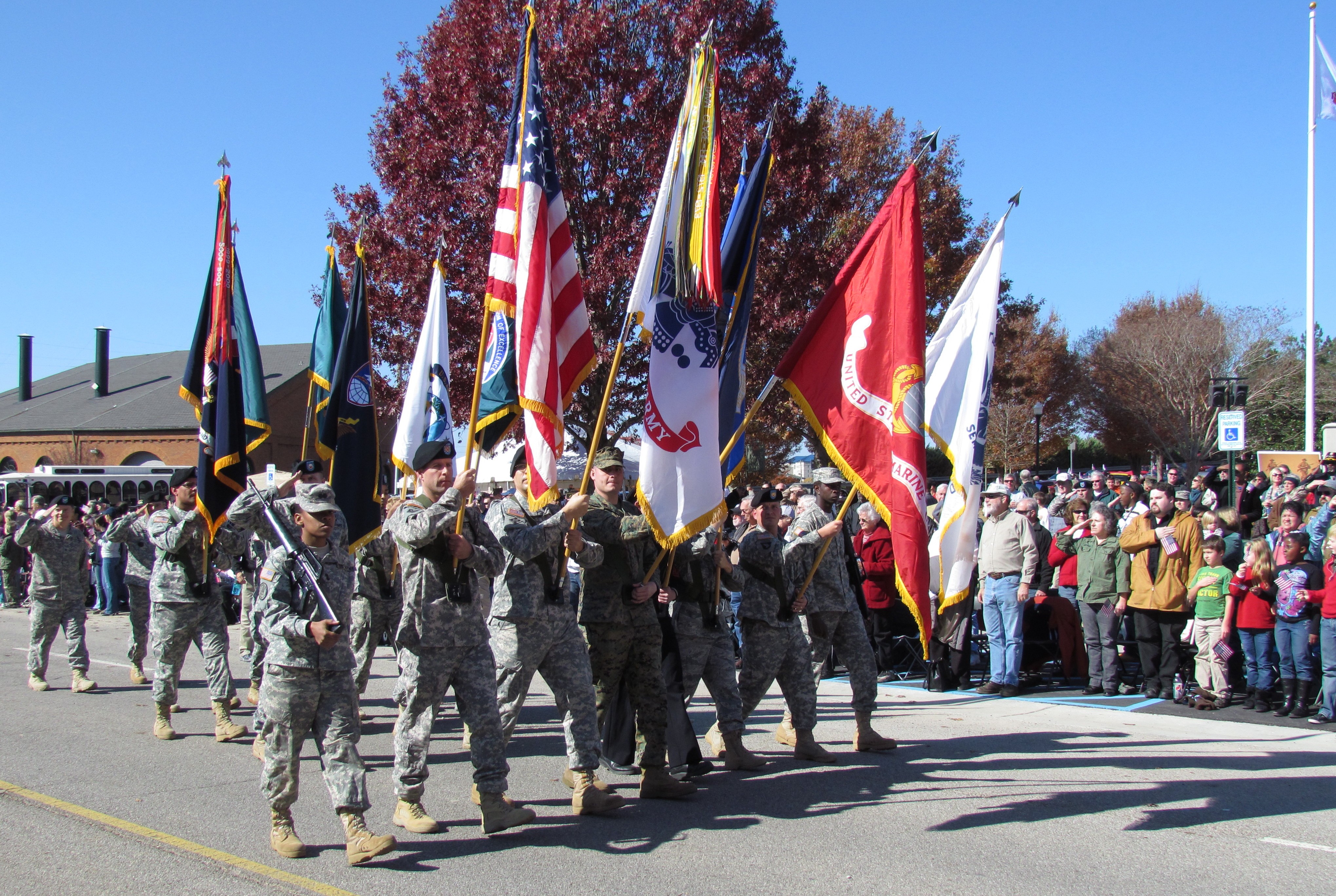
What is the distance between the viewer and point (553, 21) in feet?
49.0

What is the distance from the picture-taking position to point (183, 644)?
8.05 m

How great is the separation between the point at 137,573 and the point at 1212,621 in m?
10.3

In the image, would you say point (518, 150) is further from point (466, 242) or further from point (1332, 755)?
point (466, 242)

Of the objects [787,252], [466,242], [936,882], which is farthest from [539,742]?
[787,252]

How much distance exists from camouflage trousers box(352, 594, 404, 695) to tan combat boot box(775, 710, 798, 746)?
3174 millimetres

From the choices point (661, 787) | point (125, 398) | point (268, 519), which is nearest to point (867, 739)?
point (661, 787)

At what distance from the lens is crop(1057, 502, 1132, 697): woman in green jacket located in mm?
10000

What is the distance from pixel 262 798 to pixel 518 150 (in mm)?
4318

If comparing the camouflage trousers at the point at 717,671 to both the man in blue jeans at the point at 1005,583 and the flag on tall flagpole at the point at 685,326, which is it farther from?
the man in blue jeans at the point at 1005,583

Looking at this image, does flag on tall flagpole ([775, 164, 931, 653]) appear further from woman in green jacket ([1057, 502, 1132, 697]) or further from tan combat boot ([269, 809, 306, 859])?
woman in green jacket ([1057, 502, 1132, 697])

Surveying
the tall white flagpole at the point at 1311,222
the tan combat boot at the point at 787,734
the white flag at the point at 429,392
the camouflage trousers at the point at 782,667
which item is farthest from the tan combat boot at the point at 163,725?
the tall white flagpole at the point at 1311,222

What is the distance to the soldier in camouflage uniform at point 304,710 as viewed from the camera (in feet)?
16.1

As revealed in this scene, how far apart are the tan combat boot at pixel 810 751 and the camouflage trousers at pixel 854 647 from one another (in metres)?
0.39

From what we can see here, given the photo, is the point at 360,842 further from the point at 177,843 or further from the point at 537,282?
the point at 537,282
